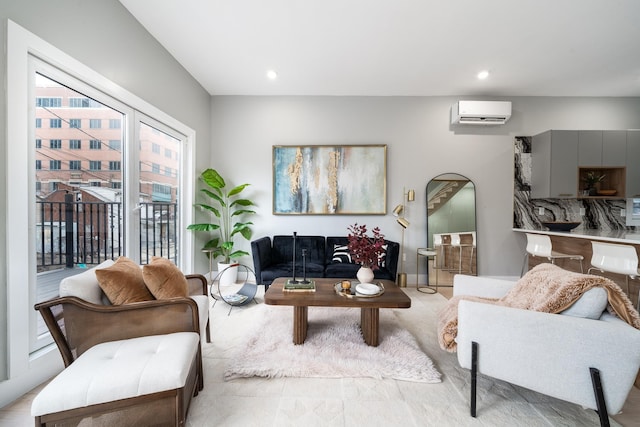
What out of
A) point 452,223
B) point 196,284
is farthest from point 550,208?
point 196,284

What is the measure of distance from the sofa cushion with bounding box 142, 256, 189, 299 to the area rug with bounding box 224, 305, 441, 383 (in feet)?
2.21

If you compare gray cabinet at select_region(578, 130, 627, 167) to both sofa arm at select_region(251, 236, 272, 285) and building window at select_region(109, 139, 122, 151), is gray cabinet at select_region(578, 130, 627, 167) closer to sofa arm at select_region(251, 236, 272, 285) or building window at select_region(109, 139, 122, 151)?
sofa arm at select_region(251, 236, 272, 285)

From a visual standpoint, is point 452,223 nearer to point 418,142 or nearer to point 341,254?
point 418,142

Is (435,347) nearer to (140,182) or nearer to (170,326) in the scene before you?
(170,326)

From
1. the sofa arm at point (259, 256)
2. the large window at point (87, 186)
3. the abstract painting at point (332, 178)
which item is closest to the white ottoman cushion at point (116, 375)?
the large window at point (87, 186)

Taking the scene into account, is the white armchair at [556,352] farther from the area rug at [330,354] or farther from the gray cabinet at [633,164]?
the gray cabinet at [633,164]

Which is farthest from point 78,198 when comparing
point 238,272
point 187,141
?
point 238,272

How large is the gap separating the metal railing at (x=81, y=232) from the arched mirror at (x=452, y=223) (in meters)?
3.86

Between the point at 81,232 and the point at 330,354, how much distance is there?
7.48 feet

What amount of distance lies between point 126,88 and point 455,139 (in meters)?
4.25

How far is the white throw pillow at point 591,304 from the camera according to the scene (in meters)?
1.23

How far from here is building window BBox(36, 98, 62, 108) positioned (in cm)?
164

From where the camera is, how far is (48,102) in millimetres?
1709

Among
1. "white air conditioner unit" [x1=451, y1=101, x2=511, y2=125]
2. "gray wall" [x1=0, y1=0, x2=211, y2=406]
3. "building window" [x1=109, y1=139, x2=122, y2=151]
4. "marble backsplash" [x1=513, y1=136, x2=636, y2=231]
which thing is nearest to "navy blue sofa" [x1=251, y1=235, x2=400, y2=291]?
"building window" [x1=109, y1=139, x2=122, y2=151]
